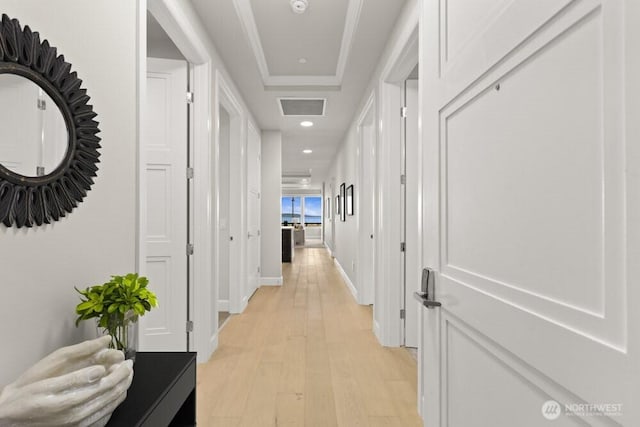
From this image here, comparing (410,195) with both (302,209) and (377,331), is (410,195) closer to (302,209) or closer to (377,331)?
(377,331)

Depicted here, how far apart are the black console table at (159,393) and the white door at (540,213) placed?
34.3 inches

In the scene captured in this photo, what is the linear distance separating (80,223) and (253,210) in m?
3.83

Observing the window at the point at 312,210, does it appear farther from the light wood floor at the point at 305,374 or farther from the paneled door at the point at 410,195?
the paneled door at the point at 410,195

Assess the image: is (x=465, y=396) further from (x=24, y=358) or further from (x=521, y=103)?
(x=24, y=358)

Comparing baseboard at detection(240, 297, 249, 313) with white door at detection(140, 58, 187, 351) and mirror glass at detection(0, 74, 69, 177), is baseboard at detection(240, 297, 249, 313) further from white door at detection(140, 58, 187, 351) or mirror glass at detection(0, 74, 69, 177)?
mirror glass at detection(0, 74, 69, 177)

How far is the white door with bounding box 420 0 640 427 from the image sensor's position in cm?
50

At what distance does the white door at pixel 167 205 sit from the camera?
8.64ft

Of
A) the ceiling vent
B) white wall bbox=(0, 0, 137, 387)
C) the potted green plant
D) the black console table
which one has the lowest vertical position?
the black console table

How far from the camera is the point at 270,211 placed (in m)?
5.70

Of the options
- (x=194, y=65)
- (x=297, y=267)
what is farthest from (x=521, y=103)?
(x=297, y=267)

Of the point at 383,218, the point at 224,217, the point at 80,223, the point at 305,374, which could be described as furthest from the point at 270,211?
the point at 80,223

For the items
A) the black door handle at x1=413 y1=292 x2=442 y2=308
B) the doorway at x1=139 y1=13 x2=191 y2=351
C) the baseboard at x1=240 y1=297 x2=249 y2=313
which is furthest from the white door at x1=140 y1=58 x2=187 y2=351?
the black door handle at x1=413 y1=292 x2=442 y2=308

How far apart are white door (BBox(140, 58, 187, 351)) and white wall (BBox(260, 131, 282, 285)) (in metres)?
3.02

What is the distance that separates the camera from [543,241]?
2.16 feet
